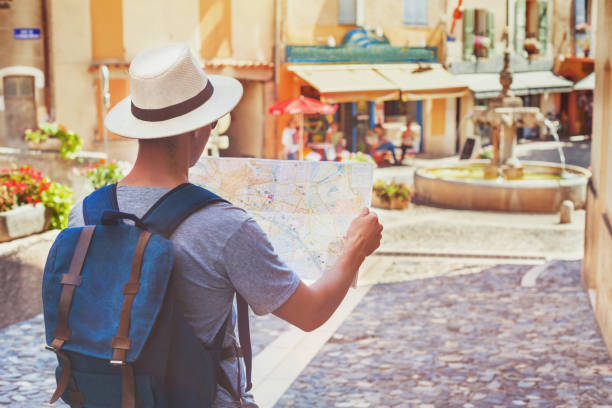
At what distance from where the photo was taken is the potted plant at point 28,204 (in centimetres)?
710

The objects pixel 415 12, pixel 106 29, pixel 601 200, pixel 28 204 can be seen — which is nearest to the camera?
pixel 28 204

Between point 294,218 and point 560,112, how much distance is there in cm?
3520

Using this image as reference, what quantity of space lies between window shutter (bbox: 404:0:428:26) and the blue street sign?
12.3 m

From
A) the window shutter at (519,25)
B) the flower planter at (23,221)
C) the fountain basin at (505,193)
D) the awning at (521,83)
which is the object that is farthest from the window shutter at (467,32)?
the flower planter at (23,221)

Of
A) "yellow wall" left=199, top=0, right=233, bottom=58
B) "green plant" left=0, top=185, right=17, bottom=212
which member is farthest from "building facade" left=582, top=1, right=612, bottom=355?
"yellow wall" left=199, top=0, right=233, bottom=58

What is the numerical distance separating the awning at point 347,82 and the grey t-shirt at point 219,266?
22.1 metres

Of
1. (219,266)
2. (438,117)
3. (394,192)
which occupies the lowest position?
(394,192)

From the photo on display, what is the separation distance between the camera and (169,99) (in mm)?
2312

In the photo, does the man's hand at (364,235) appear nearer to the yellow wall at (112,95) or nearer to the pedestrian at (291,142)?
the yellow wall at (112,95)

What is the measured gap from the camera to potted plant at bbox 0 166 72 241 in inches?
279

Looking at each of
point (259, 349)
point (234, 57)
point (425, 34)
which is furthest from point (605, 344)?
point (425, 34)

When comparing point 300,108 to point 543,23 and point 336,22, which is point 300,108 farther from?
point 543,23

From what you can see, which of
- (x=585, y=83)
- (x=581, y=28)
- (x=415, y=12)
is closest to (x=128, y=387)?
(x=415, y=12)

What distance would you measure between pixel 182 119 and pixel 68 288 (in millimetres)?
515
